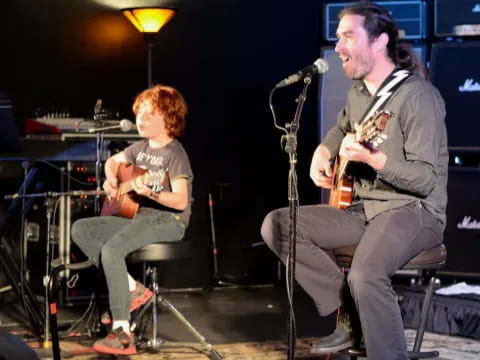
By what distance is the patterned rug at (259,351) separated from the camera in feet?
15.9

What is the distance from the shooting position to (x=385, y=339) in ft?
12.6

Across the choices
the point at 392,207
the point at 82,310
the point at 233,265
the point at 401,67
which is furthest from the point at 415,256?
the point at 233,265

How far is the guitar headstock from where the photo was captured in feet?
11.9

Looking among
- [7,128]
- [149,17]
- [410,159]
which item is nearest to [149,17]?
[149,17]

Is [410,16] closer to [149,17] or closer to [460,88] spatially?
[460,88]

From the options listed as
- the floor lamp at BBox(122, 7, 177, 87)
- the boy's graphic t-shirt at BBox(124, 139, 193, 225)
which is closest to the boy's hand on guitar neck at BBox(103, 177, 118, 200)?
the boy's graphic t-shirt at BBox(124, 139, 193, 225)

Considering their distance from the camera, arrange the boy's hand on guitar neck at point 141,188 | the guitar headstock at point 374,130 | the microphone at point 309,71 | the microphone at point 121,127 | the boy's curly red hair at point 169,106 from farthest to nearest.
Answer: the boy's curly red hair at point 169,106 → the microphone at point 121,127 → the boy's hand on guitar neck at point 141,188 → the microphone at point 309,71 → the guitar headstock at point 374,130

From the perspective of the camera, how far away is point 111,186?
5.06 metres

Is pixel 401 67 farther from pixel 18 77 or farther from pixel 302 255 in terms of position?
pixel 18 77

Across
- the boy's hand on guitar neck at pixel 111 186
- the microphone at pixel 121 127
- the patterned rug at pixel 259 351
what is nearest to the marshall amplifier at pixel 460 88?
the patterned rug at pixel 259 351

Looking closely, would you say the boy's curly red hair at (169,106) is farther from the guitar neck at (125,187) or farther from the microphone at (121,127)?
the guitar neck at (125,187)

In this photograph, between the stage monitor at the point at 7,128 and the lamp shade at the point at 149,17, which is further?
the lamp shade at the point at 149,17

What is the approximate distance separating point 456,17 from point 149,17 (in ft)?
7.19

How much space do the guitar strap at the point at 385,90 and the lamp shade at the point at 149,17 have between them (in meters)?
2.45
